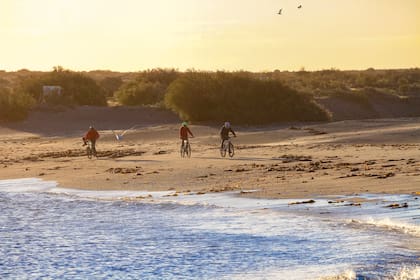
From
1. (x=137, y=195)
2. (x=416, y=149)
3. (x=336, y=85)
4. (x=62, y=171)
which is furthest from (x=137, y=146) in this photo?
(x=336, y=85)

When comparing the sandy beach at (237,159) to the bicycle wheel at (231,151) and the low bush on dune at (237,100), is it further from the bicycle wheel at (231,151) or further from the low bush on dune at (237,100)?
the low bush on dune at (237,100)

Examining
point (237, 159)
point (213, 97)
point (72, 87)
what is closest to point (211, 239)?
point (237, 159)

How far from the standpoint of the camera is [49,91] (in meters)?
59.7

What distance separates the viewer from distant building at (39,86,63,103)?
59.0 meters

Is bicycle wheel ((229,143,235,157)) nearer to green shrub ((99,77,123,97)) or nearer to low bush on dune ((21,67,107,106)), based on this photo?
low bush on dune ((21,67,107,106))

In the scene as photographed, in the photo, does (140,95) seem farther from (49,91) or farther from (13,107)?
(13,107)

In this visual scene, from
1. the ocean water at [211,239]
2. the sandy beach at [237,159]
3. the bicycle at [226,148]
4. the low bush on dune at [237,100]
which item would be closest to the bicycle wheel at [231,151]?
the bicycle at [226,148]

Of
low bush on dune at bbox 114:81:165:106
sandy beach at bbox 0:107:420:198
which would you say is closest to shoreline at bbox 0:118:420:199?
sandy beach at bbox 0:107:420:198

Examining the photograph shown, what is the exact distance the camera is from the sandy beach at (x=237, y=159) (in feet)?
73.5

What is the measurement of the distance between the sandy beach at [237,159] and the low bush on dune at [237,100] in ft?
5.61

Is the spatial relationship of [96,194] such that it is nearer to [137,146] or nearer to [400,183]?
[400,183]

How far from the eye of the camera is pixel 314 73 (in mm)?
104250

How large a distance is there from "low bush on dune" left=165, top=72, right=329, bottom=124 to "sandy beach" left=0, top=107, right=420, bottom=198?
5.61 feet

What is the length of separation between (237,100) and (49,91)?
16239mm
